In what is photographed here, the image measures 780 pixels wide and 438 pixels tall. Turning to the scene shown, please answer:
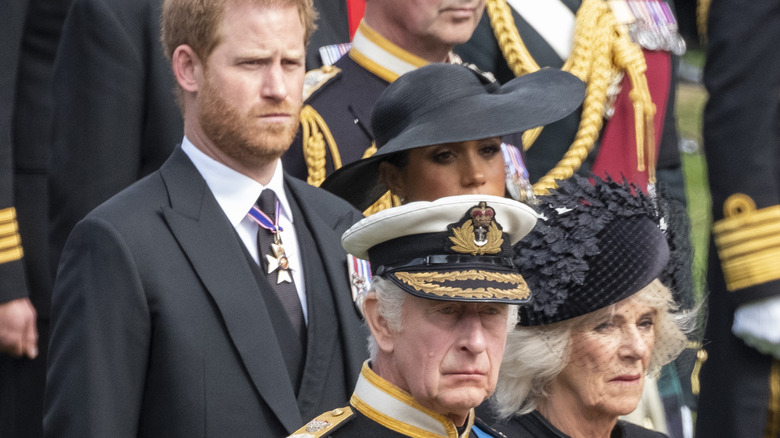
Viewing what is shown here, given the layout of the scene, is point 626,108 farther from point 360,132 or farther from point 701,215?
point 701,215

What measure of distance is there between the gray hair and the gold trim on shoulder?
597 millimetres

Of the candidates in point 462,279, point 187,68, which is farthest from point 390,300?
point 187,68

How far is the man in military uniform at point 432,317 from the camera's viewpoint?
11.6 ft

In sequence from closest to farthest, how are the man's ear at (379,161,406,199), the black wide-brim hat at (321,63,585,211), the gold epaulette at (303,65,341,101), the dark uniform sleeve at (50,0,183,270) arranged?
the black wide-brim hat at (321,63,585,211) → the man's ear at (379,161,406,199) → the dark uniform sleeve at (50,0,183,270) → the gold epaulette at (303,65,341,101)

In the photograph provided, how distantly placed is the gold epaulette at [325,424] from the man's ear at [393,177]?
128 cm

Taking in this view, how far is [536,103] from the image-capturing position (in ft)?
15.5

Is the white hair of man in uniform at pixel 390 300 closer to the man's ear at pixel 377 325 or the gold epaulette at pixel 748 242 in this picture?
the man's ear at pixel 377 325

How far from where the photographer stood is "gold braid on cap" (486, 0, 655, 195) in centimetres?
586

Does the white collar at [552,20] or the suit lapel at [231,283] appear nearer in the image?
the suit lapel at [231,283]

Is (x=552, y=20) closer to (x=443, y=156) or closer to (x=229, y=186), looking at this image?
(x=443, y=156)

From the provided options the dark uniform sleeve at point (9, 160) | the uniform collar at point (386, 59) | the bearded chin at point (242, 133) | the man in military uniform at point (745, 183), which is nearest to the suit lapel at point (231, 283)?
the bearded chin at point (242, 133)

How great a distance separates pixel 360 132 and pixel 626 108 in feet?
3.91

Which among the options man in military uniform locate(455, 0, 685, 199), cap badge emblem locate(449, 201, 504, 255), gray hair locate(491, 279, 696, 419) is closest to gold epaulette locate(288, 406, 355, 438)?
cap badge emblem locate(449, 201, 504, 255)

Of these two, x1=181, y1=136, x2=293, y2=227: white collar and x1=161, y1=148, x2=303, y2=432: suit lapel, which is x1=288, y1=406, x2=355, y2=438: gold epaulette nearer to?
x1=161, y1=148, x2=303, y2=432: suit lapel
